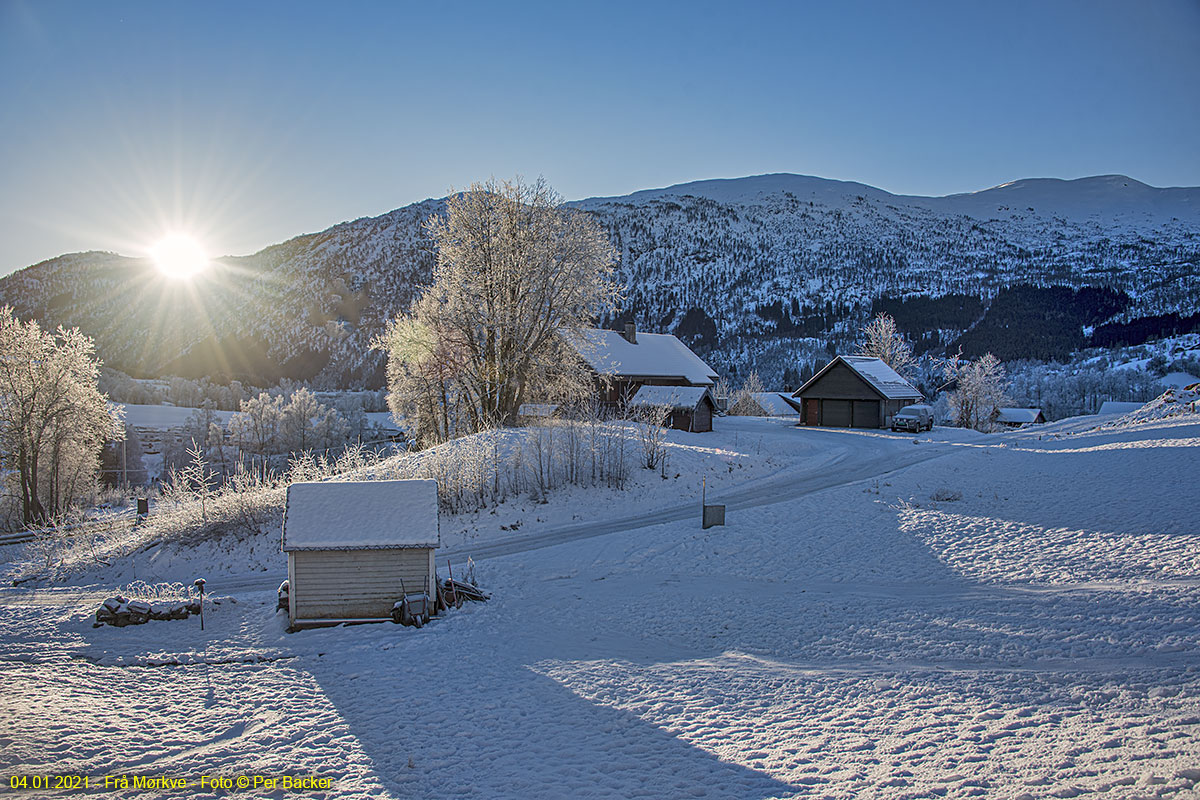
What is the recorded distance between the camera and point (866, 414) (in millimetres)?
45562

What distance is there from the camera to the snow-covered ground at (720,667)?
659 cm

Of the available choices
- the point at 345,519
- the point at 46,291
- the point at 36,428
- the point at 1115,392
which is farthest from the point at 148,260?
the point at 1115,392

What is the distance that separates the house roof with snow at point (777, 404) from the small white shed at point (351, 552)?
67.0 metres

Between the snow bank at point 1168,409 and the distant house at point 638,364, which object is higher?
the distant house at point 638,364

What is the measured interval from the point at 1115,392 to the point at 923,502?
356 ft

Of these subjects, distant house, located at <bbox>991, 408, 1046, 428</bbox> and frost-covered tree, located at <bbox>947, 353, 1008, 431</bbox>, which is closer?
frost-covered tree, located at <bbox>947, 353, 1008, 431</bbox>

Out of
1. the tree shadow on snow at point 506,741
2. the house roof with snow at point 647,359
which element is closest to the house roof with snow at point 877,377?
the house roof with snow at point 647,359

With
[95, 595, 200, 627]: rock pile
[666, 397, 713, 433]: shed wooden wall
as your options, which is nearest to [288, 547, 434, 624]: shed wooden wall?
[95, 595, 200, 627]: rock pile

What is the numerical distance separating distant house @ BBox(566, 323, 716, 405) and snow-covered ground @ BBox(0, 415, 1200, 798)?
25140 mm

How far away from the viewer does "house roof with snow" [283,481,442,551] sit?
1298cm

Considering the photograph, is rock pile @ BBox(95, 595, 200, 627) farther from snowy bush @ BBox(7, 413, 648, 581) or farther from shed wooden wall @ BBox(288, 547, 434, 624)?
snowy bush @ BBox(7, 413, 648, 581)

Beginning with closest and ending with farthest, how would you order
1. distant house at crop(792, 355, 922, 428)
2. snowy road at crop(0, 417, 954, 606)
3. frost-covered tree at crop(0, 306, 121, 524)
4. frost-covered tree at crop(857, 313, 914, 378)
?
1. snowy road at crop(0, 417, 954, 606)
2. frost-covered tree at crop(0, 306, 121, 524)
3. distant house at crop(792, 355, 922, 428)
4. frost-covered tree at crop(857, 313, 914, 378)

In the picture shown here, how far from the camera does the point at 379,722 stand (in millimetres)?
8406

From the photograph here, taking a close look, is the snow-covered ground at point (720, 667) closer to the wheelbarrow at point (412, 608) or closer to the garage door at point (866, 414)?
the wheelbarrow at point (412, 608)
